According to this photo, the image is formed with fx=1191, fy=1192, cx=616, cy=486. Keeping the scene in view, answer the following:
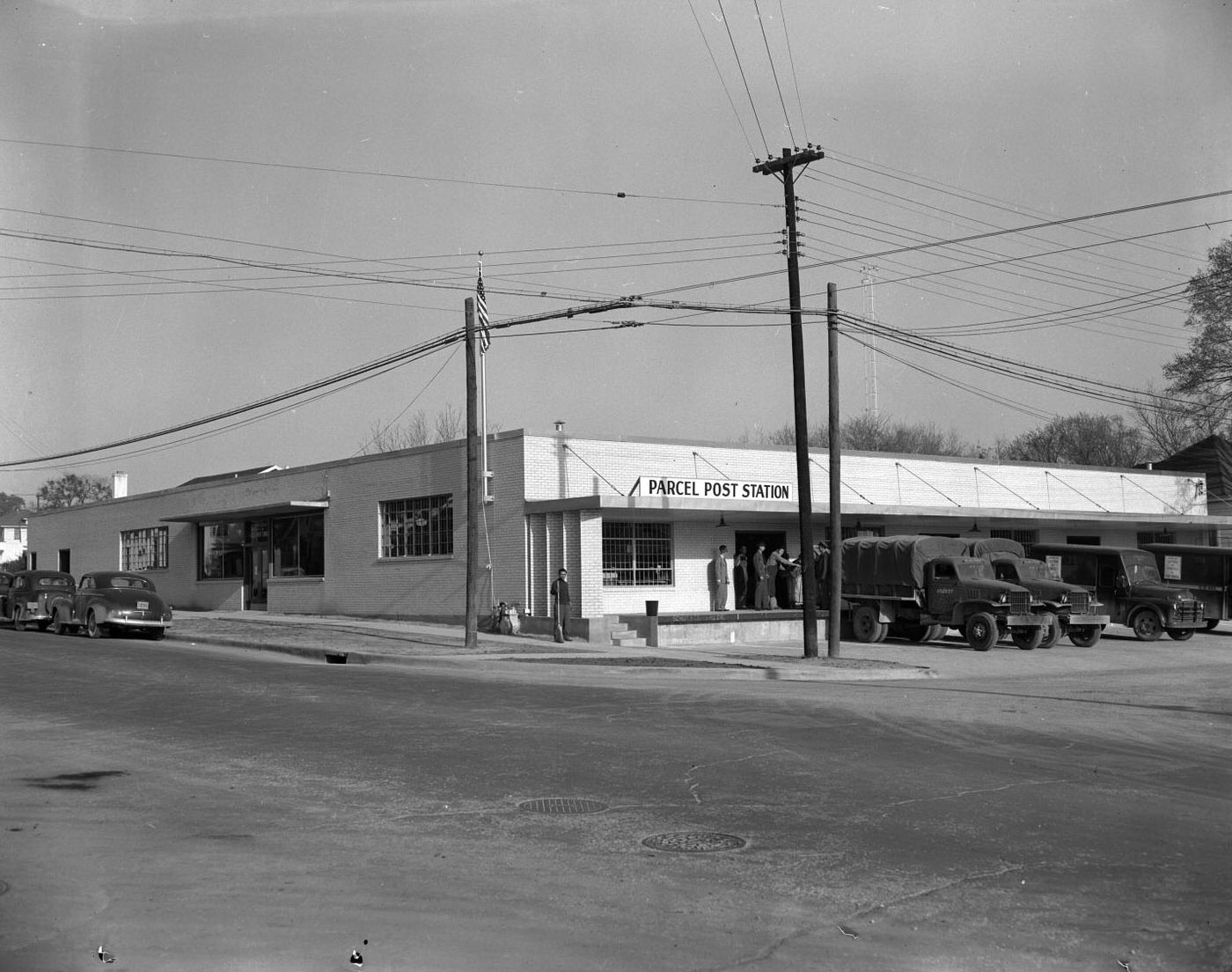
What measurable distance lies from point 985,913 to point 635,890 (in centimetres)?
175

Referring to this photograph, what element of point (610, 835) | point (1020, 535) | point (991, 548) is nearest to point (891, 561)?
point (991, 548)

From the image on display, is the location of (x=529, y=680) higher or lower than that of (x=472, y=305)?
lower

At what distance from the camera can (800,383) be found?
22.4 m

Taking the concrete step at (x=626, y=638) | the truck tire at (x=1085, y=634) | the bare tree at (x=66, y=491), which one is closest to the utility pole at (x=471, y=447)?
the concrete step at (x=626, y=638)

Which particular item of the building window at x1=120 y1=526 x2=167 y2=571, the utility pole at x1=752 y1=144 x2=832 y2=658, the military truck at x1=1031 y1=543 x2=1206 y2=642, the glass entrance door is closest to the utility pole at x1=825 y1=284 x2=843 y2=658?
the utility pole at x1=752 y1=144 x2=832 y2=658

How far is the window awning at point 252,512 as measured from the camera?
35250 millimetres

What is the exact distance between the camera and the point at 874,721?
42.3ft

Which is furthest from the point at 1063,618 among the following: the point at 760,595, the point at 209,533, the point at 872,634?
the point at 209,533

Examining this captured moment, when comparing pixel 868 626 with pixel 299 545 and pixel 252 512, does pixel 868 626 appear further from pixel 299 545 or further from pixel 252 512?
pixel 252 512

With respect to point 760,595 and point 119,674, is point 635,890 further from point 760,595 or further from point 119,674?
point 760,595

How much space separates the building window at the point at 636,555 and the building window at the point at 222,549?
55.9ft

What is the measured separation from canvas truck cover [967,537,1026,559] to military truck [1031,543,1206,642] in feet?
6.20

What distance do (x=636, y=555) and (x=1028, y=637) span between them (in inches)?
369

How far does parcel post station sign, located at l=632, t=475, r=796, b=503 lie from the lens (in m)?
30.2
